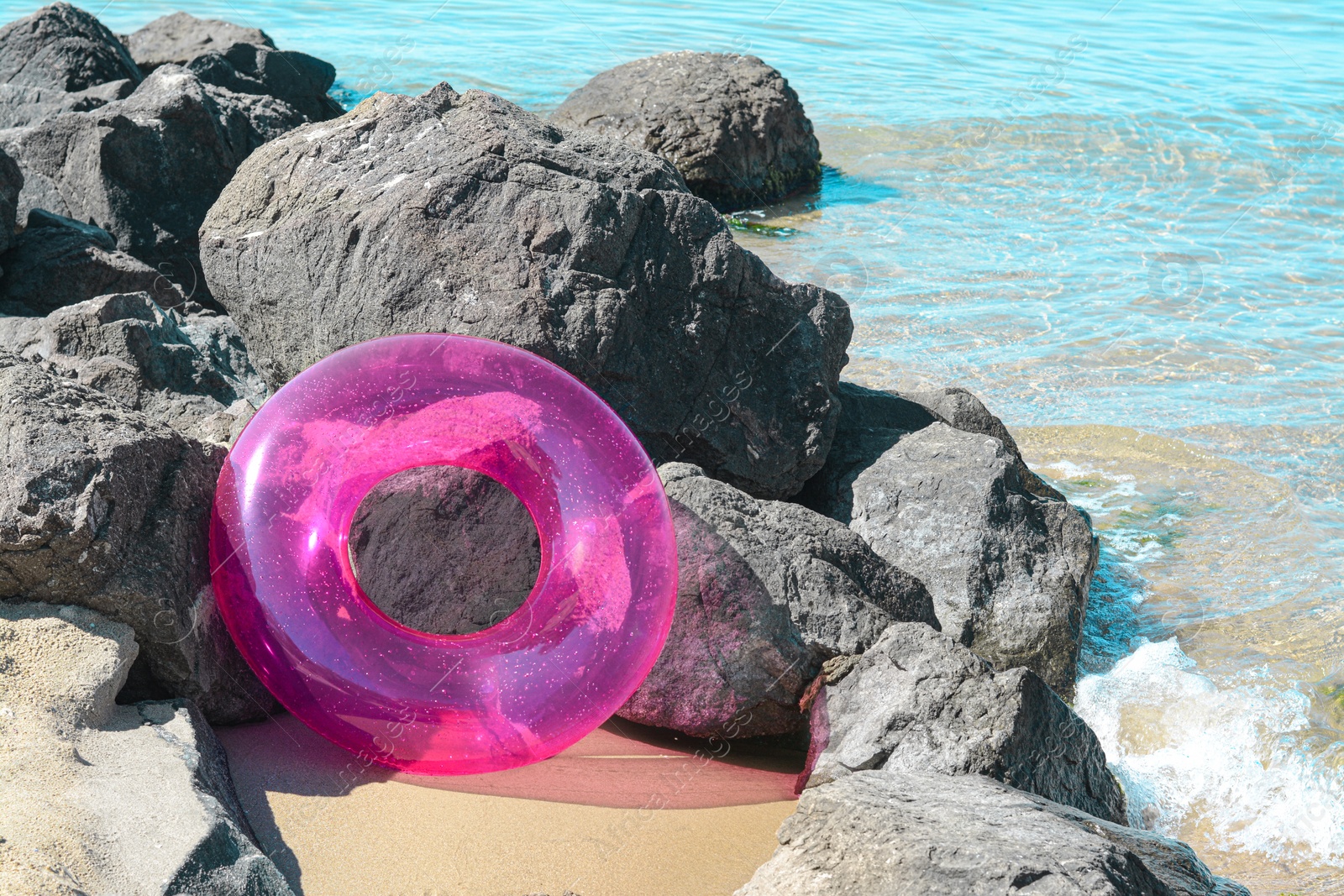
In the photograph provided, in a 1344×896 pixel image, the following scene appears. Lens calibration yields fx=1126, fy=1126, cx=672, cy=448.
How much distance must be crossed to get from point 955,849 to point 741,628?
3.61 feet

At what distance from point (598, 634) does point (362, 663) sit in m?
0.57

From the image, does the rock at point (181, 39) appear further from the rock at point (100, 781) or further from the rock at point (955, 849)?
the rock at point (955, 849)

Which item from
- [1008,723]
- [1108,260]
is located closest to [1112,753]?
[1008,723]

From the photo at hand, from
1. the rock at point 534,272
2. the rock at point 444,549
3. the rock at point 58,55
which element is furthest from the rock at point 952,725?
the rock at point 58,55

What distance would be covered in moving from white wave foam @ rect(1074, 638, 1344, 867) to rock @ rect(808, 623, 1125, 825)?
66 centimetres

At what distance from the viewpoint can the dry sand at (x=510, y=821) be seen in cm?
251

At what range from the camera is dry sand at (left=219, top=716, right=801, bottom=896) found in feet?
8.24

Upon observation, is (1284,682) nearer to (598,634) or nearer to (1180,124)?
(598,634)

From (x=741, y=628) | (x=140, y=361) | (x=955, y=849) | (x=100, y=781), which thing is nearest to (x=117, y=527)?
(x=100, y=781)

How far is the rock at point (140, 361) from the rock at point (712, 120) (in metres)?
5.99

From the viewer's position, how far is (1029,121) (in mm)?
12578

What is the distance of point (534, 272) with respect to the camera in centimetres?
356

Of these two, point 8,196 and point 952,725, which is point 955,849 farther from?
point 8,196

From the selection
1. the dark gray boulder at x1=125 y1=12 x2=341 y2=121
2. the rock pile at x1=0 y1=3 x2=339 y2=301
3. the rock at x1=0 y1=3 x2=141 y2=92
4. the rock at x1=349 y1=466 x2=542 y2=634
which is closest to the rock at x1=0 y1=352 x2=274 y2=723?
the rock at x1=349 y1=466 x2=542 y2=634
